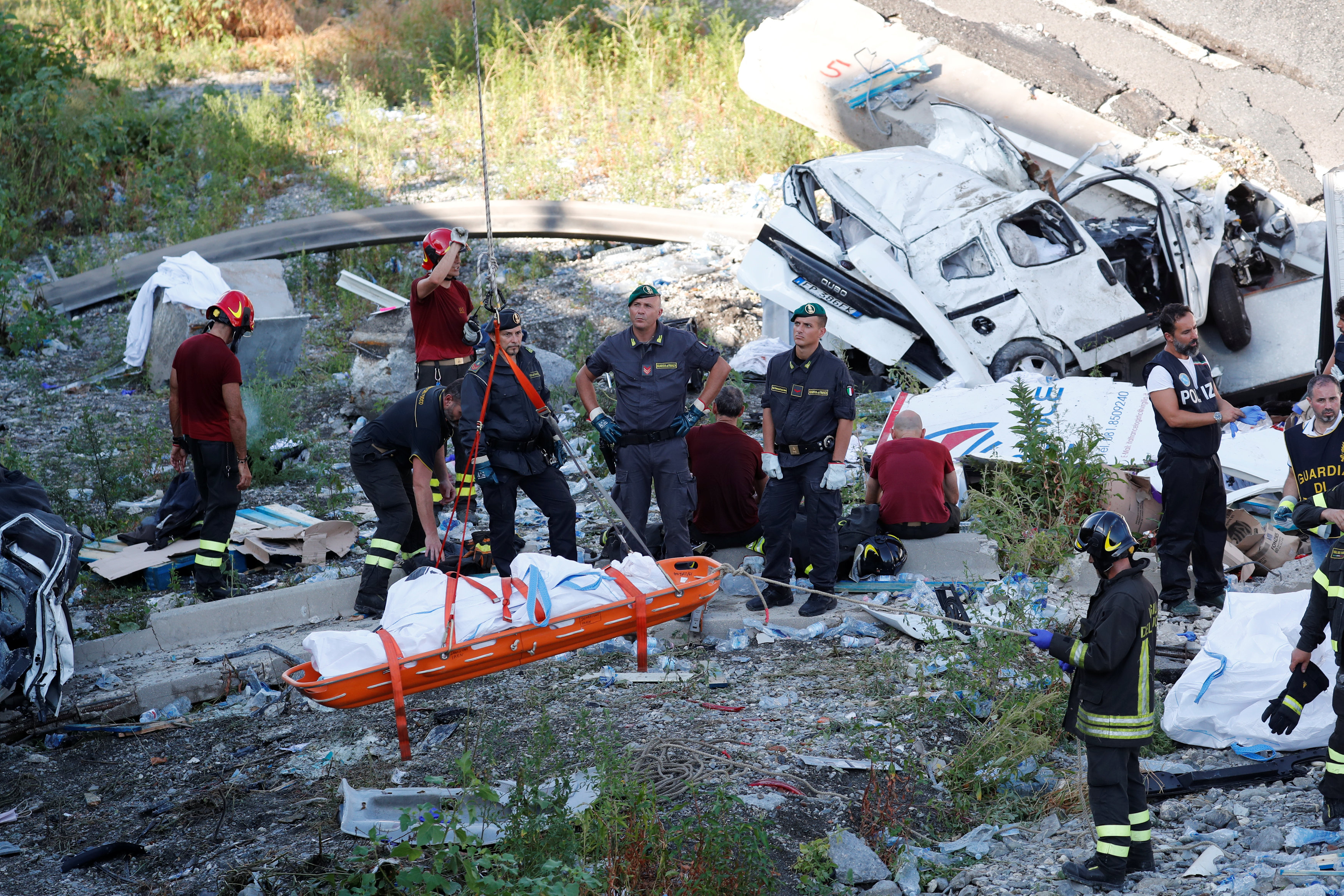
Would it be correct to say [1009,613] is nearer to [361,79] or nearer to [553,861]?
[553,861]

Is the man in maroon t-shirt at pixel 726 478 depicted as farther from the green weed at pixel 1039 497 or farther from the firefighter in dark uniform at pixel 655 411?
the green weed at pixel 1039 497

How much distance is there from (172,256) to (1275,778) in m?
11.3

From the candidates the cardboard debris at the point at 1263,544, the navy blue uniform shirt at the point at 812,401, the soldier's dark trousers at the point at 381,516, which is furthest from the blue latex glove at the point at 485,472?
the cardboard debris at the point at 1263,544

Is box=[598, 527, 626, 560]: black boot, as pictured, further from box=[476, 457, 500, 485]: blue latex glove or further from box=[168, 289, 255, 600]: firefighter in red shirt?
box=[168, 289, 255, 600]: firefighter in red shirt

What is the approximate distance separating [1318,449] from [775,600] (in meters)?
2.80

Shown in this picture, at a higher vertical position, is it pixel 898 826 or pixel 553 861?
pixel 553 861

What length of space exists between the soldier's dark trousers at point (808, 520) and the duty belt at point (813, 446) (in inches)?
1.8

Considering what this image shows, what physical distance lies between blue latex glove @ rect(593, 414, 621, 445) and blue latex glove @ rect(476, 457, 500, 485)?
63cm

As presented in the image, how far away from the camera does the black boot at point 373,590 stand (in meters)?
6.46

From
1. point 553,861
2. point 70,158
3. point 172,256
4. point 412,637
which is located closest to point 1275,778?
point 553,861

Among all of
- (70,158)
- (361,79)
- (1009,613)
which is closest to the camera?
(1009,613)

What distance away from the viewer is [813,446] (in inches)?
240

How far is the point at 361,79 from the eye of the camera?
1709 centimetres

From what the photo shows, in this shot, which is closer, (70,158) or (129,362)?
(129,362)
